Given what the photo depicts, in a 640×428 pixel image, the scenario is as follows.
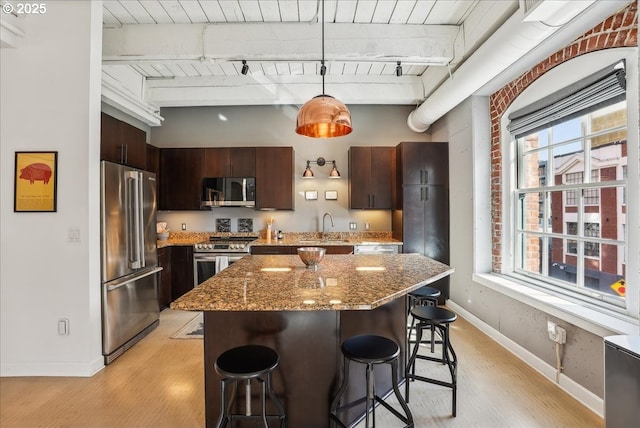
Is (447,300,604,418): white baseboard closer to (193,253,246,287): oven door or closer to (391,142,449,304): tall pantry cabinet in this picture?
(391,142,449,304): tall pantry cabinet

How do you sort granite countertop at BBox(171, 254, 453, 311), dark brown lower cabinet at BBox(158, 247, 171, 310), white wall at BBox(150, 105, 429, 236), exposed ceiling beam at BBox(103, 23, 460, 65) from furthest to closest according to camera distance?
1. white wall at BBox(150, 105, 429, 236)
2. dark brown lower cabinet at BBox(158, 247, 171, 310)
3. exposed ceiling beam at BBox(103, 23, 460, 65)
4. granite countertop at BBox(171, 254, 453, 311)

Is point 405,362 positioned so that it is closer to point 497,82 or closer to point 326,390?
point 326,390

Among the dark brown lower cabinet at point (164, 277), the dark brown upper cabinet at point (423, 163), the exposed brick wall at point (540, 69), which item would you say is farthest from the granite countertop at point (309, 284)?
the dark brown lower cabinet at point (164, 277)

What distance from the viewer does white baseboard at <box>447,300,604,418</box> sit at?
2.11 metres

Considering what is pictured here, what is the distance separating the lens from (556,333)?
2383 millimetres

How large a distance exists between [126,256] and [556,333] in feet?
12.4

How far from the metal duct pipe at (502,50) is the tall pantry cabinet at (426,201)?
770mm

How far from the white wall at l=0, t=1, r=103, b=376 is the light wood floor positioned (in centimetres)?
30

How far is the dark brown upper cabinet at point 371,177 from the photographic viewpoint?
15.8 ft

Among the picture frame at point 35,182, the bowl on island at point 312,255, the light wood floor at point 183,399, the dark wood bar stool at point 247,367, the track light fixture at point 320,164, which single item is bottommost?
the light wood floor at point 183,399

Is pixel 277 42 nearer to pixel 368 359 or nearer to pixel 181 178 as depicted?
pixel 181 178

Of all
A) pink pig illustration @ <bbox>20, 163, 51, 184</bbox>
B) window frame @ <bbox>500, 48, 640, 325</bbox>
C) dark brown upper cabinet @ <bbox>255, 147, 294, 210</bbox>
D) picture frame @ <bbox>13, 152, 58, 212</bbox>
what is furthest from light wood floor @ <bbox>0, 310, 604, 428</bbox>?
dark brown upper cabinet @ <bbox>255, 147, 294, 210</bbox>

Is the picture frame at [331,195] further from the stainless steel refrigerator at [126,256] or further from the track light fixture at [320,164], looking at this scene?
the stainless steel refrigerator at [126,256]

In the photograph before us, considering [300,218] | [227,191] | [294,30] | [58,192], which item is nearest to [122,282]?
[58,192]
